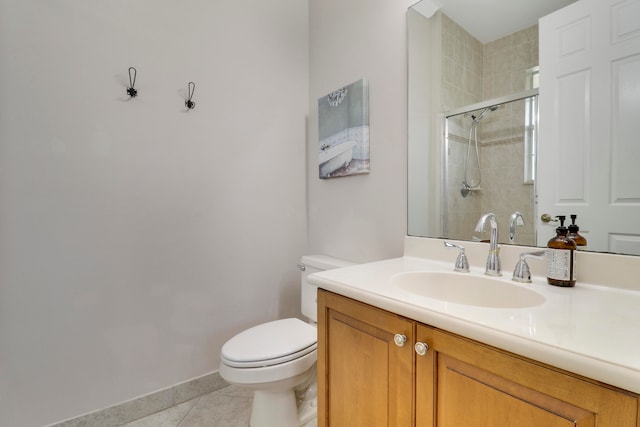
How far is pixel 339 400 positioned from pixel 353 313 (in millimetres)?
283

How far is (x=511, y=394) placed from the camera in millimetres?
530

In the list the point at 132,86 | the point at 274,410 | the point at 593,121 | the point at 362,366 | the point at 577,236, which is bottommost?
the point at 274,410

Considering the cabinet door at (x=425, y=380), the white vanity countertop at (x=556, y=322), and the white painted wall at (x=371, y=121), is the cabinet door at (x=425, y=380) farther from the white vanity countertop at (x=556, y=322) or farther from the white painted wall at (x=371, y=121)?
the white painted wall at (x=371, y=121)

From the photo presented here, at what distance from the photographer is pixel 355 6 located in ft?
5.12

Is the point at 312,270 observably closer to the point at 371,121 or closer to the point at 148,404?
the point at 371,121

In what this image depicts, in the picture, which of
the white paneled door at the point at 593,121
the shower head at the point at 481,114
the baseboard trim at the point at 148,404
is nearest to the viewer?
the white paneled door at the point at 593,121

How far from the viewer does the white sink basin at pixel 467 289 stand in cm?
83

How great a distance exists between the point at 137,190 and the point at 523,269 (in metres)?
1.61

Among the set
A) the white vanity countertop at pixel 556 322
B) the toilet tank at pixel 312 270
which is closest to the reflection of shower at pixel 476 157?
the white vanity countertop at pixel 556 322

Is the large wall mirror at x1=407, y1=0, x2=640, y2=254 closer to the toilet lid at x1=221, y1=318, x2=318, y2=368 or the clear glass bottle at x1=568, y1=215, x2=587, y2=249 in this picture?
the clear glass bottle at x1=568, y1=215, x2=587, y2=249

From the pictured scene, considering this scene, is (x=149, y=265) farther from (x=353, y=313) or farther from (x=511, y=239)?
(x=511, y=239)

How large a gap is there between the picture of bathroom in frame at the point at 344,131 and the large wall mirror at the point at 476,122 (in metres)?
0.25

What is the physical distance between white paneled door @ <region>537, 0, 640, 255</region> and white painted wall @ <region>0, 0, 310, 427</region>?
0.58m

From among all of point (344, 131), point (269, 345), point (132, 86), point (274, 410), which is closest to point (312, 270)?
point (269, 345)
